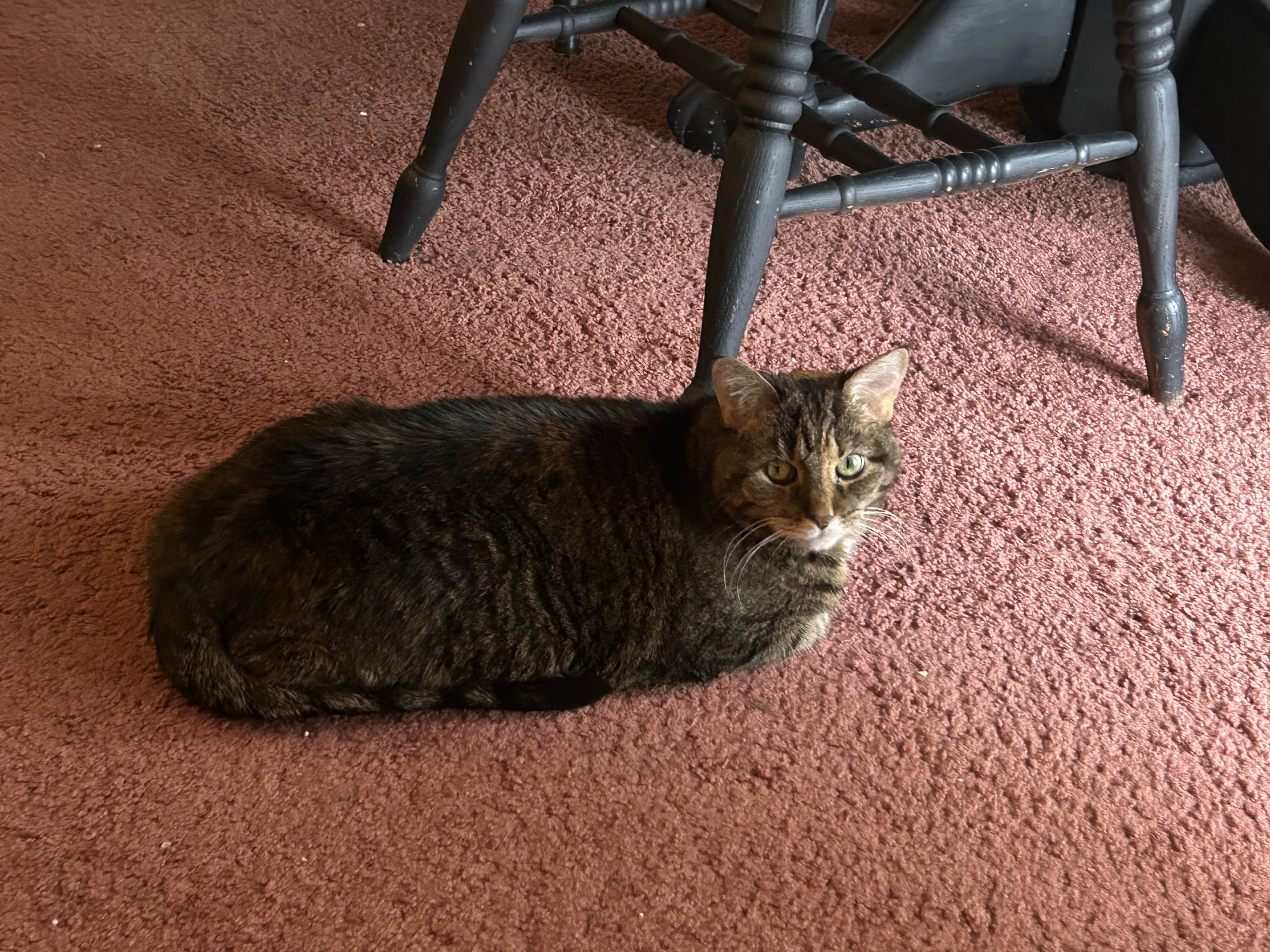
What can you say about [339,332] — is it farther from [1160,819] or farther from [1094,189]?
[1094,189]

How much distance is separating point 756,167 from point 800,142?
422 millimetres

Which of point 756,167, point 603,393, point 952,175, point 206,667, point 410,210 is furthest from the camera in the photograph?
point 410,210

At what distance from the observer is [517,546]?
2.65 ft

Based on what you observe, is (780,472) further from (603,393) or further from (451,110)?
(451,110)

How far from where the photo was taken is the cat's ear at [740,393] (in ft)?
2.64

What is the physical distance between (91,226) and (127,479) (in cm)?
47

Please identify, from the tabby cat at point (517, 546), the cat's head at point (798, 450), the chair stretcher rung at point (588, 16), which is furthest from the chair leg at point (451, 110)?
the cat's head at point (798, 450)

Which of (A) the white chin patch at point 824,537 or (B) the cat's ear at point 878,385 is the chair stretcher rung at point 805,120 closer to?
(B) the cat's ear at point 878,385

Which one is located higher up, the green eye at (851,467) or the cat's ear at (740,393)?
the cat's ear at (740,393)

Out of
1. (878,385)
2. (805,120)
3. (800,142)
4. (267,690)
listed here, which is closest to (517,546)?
(267,690)

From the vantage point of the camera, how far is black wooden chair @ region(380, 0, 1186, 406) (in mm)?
898

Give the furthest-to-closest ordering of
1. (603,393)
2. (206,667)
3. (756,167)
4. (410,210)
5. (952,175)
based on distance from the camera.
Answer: (410,210) < (603,393) < (952,175) < (756,167) < (206,667)

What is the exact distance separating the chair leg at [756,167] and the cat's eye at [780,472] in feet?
0.56

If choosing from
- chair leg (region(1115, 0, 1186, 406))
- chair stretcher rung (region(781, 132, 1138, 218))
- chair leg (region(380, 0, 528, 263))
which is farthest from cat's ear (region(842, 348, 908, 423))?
chair leg (region(380, 0, 528, 263))
